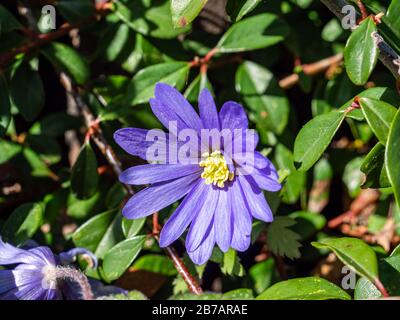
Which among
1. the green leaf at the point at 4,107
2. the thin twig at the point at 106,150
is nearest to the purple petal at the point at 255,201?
the thin twig at the point at 106,150

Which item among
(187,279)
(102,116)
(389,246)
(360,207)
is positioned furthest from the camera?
(360,207)

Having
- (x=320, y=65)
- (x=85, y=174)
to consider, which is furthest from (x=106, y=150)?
(x=320, y=65)

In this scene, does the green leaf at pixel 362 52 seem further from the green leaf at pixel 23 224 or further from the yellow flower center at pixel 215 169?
the green leaf at pixel 23 224

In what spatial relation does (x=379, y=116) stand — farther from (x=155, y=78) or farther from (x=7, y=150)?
(x=7, y=150)

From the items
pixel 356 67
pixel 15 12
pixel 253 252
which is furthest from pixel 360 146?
pixel 15 12

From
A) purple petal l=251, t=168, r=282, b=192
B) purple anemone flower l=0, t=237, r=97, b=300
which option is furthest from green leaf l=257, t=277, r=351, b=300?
purple anemone flower l=0, t=237, r=97, b=300

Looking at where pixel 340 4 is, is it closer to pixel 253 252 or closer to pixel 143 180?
pixel 143 180
